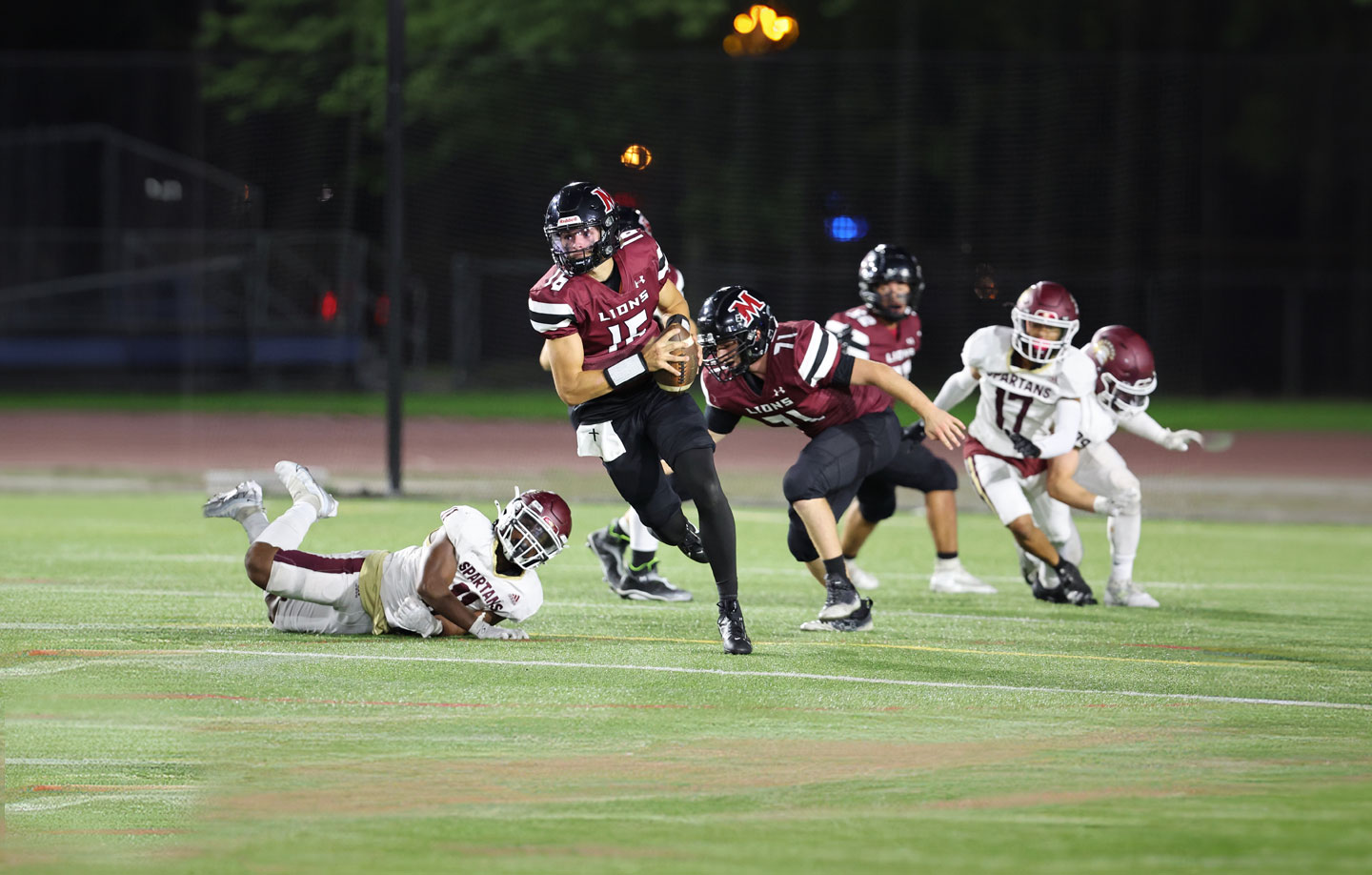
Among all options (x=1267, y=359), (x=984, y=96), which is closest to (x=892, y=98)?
(x=984, y=96)

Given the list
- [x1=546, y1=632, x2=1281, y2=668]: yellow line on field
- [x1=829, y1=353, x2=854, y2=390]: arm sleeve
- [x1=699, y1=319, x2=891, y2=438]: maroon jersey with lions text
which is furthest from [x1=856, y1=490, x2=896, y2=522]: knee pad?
[x1=546, y1=632, x2=1281, y2=668]: yellow line on field

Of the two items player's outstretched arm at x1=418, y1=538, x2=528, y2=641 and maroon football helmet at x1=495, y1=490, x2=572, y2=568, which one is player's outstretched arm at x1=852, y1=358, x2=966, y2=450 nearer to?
maroon football helmet at x1=495, y1=490, x2=572, y2=568

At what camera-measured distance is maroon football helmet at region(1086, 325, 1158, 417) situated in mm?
10359

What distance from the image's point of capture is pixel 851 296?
30.5m

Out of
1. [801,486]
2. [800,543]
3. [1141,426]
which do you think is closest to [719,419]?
[801,486]

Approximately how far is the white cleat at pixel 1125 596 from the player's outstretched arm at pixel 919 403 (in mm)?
2396

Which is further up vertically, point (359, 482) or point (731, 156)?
point (731, 156)

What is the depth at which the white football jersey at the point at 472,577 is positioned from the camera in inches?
309

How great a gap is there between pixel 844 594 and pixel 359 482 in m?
9.31

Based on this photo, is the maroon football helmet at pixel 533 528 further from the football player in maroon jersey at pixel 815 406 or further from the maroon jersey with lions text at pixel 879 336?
the maroon jersey with lions text at pixel 879 336

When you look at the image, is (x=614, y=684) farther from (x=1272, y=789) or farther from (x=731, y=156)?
(x=731, y=156)

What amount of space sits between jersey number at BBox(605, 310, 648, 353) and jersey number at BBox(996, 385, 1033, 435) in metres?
2.83

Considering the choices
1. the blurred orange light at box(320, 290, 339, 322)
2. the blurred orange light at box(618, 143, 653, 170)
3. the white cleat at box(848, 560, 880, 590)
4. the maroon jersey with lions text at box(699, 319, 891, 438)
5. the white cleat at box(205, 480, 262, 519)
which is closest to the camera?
the white cleat at box(205, 480, 262, 519)

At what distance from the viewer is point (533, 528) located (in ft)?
25.7
